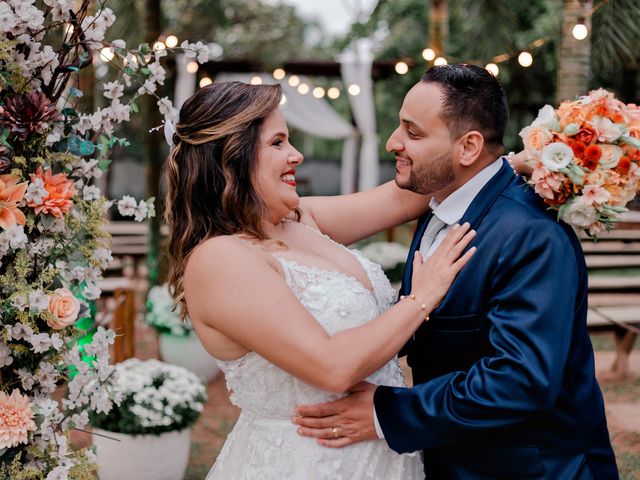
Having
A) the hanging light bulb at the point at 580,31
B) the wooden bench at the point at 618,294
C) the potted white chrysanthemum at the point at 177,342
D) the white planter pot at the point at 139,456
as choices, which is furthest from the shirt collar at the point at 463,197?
the potted white chrysanthemum at the point at 177,342

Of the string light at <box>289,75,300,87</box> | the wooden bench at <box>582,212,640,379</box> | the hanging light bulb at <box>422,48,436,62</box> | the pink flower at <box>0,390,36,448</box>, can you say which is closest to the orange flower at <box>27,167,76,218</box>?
the pink flower at <box>0,390,36,448</box>

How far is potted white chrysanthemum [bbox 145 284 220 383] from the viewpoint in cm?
787

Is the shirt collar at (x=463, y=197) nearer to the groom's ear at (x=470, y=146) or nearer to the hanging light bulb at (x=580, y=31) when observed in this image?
the groom's ear at (x=470, y=146)

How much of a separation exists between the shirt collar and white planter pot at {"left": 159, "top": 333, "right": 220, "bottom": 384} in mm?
5610

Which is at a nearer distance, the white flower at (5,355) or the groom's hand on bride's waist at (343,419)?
the groom's hand on bride's waist at (343,419)

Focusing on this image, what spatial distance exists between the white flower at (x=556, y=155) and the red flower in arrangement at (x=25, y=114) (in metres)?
1.59

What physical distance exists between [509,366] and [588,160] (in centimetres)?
65

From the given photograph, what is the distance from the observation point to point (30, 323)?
2.64 meters

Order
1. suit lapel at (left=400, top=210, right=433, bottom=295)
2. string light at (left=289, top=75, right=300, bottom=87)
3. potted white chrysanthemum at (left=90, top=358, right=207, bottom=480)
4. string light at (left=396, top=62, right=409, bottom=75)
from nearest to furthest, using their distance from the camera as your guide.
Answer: suit lapel at (left=400, top=210, right=433, bottom=295) → potted white chrysanthemum at (left=90, top=358, right=207, bottom=480) → string light at (left=396, top=62, right=409, bottom=75) → string light at (left=289, top=75, right=300, bottom=87)

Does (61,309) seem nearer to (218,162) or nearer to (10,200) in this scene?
(10,200)

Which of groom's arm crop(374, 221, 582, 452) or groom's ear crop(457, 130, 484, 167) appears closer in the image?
groom's arm crop(374, 221, 582, 452)

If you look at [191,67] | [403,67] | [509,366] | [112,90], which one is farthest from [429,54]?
[509,366]

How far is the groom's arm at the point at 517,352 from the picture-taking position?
219 cm

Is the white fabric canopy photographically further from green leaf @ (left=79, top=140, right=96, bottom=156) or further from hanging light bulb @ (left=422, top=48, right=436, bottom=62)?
green leaf @ (left=79, top=140, right=96, bottom=156)
